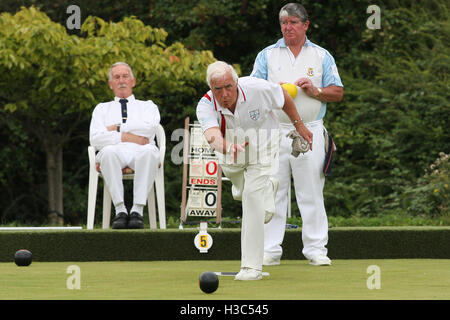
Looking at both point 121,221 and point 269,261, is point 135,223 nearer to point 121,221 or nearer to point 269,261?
point 121,221

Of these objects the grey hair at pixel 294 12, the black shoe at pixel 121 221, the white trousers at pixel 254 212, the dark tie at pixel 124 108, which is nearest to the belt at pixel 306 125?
the grey hair at pixel 294 12

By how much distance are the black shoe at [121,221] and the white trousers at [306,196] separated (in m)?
1.35

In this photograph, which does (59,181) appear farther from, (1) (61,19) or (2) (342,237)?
(2) (342,237)

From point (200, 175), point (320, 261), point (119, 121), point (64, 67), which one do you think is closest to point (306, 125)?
point (320, 261)

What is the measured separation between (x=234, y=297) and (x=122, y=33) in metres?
7.30

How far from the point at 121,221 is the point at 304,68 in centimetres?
195

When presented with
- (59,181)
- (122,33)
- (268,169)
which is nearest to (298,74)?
(268,169)

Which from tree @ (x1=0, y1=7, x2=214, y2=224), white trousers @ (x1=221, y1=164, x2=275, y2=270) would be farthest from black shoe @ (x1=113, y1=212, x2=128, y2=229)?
tree @ (x1=0, y1=7, x2=214, y2=224)

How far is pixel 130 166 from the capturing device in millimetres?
7238

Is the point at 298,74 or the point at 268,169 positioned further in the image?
the point at 298,74

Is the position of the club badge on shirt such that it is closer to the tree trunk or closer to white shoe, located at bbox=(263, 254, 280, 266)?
white shoe, located at bbox=(263, 254, 280, 266)

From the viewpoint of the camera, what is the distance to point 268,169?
487cm

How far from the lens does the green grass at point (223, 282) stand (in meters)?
3.85

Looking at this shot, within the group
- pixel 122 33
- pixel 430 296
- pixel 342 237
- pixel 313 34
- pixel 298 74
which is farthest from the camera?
pixel 313 34
